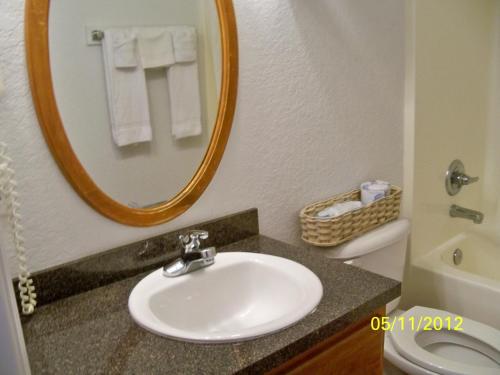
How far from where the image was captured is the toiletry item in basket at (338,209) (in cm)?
146

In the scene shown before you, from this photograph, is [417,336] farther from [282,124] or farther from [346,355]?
[282,124]

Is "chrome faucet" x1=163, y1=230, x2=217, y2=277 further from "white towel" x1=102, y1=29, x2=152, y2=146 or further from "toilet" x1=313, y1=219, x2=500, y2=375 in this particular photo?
"toilet" x1=313, y1=219, x2=500, y2=375

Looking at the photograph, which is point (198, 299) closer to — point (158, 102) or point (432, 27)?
point (158, 102)

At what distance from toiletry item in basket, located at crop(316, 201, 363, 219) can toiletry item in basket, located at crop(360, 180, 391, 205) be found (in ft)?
0.26

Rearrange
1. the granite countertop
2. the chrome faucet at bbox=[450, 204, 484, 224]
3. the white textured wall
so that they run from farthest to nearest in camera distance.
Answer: the chrome faucet at bbox=[450, 204, 484, 224] < the white textured wall < the granite countertop

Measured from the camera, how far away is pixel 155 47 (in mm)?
1107

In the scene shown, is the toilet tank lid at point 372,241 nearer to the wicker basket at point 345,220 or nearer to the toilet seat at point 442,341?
the wicker basket at point 345,220

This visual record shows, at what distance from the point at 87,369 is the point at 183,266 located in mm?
367

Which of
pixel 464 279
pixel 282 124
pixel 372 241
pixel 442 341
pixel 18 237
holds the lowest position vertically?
pixel 442 341

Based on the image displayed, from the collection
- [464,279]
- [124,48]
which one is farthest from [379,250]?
[124,48]

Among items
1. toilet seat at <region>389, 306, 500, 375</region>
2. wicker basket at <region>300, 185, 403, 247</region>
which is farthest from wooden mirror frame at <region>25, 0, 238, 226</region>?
toilet seat at <region>389, 306, 500, 375</region>

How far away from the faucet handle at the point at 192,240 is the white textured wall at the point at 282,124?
4.0 inches

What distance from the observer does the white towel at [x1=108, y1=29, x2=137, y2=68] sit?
1.04 metres

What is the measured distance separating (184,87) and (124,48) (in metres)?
0.19
